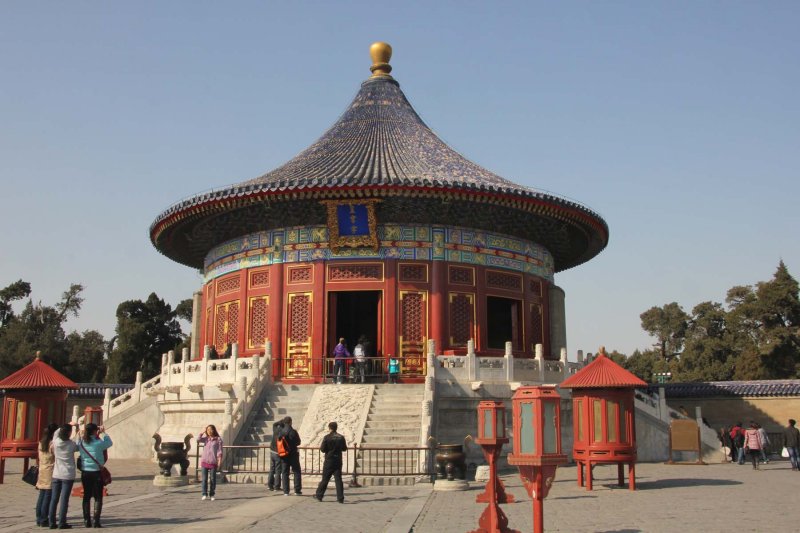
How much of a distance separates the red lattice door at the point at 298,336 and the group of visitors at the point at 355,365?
1.01 m

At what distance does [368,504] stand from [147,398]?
1355cm

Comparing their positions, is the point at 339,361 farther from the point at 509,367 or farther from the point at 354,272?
the point at 509,367

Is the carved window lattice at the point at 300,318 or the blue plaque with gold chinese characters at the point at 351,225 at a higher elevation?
the blue plaque with gold chinese characters at the point at 351,225

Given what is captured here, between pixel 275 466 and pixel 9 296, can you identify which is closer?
pixel 275 466

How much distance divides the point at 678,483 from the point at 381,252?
10.4 metres

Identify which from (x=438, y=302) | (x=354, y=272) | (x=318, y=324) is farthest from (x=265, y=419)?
(x=438, y=302)

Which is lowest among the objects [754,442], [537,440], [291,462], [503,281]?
[291,462]

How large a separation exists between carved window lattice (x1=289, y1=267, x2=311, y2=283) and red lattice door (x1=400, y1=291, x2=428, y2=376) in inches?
103

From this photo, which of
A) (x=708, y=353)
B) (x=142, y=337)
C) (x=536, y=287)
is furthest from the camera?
(x=142, y=337)

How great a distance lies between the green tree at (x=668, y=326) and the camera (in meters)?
60.6

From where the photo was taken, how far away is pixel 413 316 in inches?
898

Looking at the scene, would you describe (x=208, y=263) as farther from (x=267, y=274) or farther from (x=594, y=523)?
(x=594, y=523)

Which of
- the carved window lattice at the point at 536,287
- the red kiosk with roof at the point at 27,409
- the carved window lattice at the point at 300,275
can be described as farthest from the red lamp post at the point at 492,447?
the carved window lattice at the point at 536,287

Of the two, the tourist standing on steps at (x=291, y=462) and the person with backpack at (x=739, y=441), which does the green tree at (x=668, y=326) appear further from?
the tourist standing on steps at (x=291, y=462)
